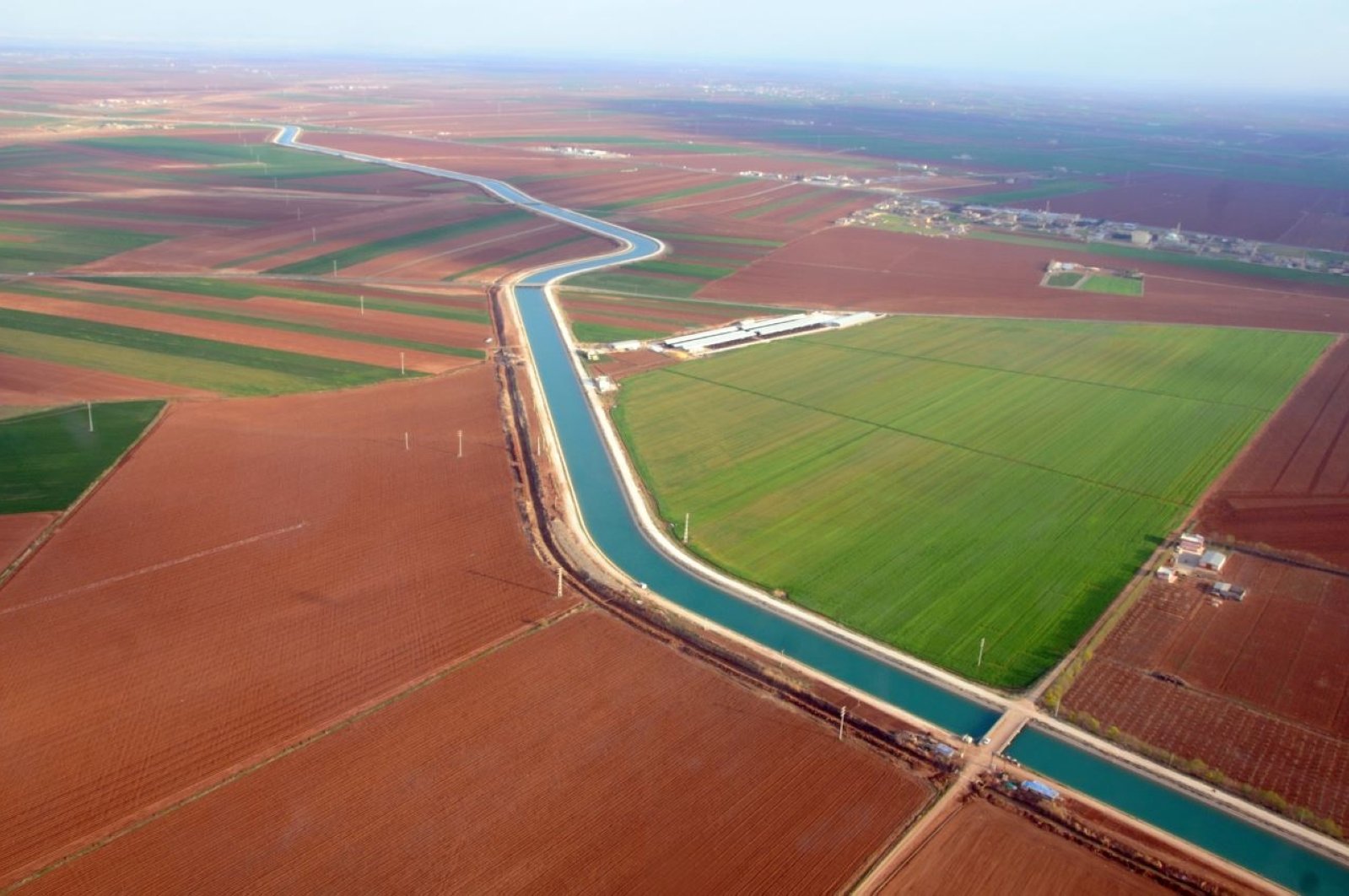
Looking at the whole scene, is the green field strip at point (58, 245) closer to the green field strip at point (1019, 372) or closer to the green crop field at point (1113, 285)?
the green field strip at point (1019, 372)

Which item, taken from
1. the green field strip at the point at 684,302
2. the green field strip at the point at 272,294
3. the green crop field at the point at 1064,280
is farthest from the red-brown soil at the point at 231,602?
the green crop field at the point at 1064,280

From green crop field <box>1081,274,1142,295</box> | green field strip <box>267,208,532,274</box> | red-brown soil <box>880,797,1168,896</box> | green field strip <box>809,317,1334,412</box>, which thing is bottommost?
green crop field <box>1081,274,1142,295</box>

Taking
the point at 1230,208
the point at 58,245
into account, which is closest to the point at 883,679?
the point at 58,245

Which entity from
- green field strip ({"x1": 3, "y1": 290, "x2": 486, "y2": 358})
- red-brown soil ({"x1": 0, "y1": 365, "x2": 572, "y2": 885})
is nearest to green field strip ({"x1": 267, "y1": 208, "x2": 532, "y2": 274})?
green field strip ({"x1": 3, "y1": 290, "x2": 486, "y2": 358})

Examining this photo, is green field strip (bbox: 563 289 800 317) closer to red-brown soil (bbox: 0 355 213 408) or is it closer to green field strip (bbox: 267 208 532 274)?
green field strip (bbox: 267 208 532 274)

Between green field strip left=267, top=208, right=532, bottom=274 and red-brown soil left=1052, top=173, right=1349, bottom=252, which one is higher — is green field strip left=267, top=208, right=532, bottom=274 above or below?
above

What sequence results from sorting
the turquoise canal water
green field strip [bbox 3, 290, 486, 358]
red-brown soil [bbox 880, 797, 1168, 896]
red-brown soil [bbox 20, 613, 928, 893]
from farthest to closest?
green field strip [bbox 3, 290, 486, 358] < the turquoise canal water < red-brown soil [bbox 880, 797, 1168, 896] < red-brown soil [bbox 20, 613, 928, 893]

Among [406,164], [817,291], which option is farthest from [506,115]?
[817,291]

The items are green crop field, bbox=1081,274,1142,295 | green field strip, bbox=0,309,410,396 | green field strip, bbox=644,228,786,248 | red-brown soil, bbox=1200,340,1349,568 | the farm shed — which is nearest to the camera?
the farm shed
